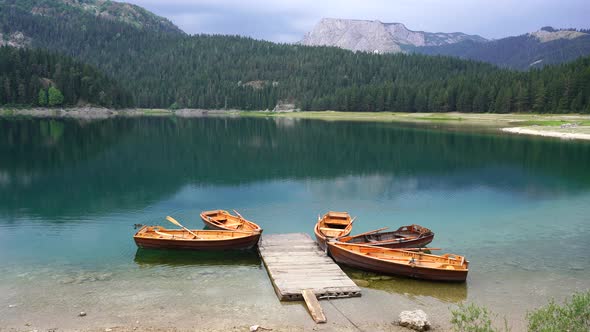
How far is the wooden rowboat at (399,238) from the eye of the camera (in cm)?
2505

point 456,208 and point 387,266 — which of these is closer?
point 387,266

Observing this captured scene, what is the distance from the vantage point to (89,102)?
597 ft

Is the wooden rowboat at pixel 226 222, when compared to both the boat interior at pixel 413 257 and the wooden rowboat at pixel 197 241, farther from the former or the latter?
the boat interior at pixel 413 257

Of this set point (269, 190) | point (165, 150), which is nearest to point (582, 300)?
point (269, 190)

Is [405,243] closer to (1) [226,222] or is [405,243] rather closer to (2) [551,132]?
(1) [226,222]

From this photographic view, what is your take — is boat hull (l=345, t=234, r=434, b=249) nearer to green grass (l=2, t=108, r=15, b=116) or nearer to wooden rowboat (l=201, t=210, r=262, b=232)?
wooden rowboat (l=201, t=210, r=262, b=232)

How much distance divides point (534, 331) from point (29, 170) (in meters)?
52.8

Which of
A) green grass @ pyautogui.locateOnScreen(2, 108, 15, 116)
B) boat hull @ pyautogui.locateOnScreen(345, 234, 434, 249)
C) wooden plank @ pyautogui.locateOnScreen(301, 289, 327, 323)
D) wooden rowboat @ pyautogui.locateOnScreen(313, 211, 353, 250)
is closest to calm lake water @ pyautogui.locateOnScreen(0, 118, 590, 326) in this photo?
wooden plank @ pyautogui.locateOnScreen(301, 289, 327, 323)

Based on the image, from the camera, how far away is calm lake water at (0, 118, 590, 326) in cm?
2041

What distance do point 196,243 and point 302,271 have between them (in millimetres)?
6516

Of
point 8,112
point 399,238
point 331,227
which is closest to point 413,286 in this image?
point 399,238

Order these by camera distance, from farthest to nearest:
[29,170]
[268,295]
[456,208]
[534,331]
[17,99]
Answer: [17,99] → [29,170] → [456,208] → [268,295] → [534,331]

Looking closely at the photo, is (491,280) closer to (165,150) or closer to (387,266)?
(387,266)

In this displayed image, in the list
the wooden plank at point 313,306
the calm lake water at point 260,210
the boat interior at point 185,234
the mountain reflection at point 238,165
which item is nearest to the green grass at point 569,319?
the calm lake water at point 260,210
